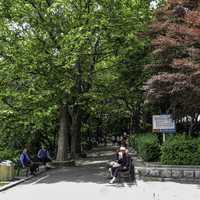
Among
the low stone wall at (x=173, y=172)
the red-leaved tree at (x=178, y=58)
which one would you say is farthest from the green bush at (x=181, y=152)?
the red-leaved tree at (x=178, y=58)

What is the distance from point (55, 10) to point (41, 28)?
4.56 ft

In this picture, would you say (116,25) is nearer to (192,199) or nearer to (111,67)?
(111,67)

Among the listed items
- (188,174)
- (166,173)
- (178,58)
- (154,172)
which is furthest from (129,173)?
(178,58)

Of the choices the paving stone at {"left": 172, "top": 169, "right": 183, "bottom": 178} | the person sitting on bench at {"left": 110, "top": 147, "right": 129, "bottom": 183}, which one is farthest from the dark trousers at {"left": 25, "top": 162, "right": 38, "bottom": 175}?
the paving stone at {"left": 172, "top": 169, "right": 183, "bottom": 178}

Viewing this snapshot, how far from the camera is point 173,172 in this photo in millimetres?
17484

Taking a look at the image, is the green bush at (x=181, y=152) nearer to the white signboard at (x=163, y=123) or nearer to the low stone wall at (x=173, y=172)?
the low stone wall at (x=173, y=172)

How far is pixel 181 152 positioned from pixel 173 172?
88 cm

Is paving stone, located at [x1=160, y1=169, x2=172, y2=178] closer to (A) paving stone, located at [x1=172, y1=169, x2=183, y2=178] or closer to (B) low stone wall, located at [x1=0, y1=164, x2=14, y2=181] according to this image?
(A) paving stone, located at [x1=172, y1=169, x2=183, y2=178]

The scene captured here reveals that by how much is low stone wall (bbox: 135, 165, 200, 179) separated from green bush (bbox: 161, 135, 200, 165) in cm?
39

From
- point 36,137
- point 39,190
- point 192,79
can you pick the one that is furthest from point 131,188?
point 36,137

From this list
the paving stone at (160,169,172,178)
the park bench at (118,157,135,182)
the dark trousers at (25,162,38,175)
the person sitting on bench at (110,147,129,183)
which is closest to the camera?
the paving stone at (160,169,172,178)

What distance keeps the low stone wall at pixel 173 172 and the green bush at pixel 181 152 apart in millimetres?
390

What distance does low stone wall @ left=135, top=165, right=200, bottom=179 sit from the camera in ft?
56.3

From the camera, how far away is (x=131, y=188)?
16516mm
